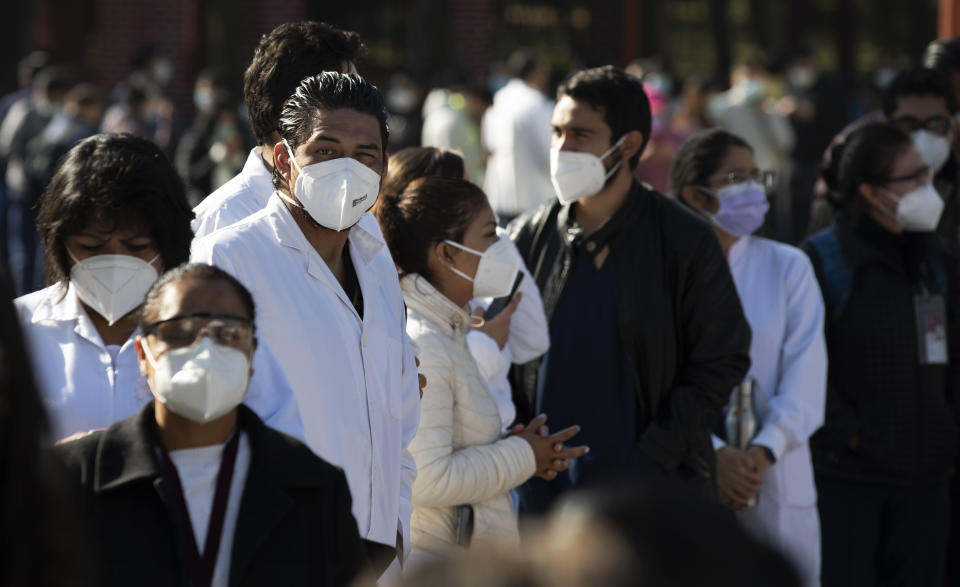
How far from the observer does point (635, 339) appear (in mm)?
4051

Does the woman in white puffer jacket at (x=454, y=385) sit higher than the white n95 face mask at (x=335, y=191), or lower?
lower

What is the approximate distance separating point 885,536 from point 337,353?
2.68m

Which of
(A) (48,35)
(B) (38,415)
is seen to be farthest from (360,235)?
(A) (48,35)

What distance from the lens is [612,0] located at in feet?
65.1

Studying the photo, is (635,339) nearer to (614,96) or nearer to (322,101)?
(614,96)

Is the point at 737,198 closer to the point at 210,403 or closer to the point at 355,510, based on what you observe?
the point at 355,510

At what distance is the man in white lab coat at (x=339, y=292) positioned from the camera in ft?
9.70

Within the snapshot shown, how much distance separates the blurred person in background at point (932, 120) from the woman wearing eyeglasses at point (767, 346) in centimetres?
140

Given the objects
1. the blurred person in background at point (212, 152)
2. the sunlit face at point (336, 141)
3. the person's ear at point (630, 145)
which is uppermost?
the sunlit face at point (336, 141)

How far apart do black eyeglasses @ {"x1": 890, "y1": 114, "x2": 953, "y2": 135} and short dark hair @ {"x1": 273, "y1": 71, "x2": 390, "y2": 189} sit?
3.62 m

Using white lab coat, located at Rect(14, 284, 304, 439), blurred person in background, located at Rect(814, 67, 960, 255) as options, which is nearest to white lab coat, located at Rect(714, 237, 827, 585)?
blurred person in background, located at Rect(814, 67, 960, 255)

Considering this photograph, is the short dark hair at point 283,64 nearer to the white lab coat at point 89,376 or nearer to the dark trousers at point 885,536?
the white lab coat at point 89,376

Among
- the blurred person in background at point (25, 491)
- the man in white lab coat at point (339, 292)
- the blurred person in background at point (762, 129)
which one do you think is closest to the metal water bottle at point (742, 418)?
the man in white lab coat at point (339, 292)

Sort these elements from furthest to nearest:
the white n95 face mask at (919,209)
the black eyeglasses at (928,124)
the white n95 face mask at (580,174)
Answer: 1. the black eyeglasses at (928,124)
2. the white n95 face mask at (919,209)
3. the white n95 face mask at (580,174)
